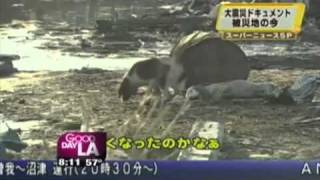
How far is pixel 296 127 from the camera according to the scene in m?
4.38

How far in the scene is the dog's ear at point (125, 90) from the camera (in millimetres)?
4352

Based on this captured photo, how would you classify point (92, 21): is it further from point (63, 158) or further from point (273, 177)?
point (273, 177)

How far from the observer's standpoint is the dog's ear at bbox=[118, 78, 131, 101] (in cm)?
435

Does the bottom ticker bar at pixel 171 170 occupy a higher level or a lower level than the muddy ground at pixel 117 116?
lower

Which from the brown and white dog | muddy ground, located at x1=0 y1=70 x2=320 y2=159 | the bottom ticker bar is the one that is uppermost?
the brown and white dog

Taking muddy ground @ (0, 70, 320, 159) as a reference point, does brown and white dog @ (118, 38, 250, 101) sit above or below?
above

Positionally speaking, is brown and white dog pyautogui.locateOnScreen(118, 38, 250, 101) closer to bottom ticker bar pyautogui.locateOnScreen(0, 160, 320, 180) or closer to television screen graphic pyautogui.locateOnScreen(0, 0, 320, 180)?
television screen graphic pyautogui.locateOnScreen(0, 0, 320, 180)

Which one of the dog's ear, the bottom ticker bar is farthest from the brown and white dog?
the bottom ticker bar

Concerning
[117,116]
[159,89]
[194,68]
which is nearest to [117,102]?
[117,116]

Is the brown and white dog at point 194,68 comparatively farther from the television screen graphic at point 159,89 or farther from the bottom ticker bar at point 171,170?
the bottom ticker bar at point 171,170

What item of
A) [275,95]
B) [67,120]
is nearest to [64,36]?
[67,120]

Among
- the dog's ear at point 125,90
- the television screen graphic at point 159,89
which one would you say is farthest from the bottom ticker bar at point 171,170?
the dog's ear at point 125,90

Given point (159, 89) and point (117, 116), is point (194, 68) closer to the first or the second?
point (159, 89)

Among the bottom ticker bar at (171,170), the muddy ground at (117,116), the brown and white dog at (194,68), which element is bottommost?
the bottom ticker bar at (171,170)
